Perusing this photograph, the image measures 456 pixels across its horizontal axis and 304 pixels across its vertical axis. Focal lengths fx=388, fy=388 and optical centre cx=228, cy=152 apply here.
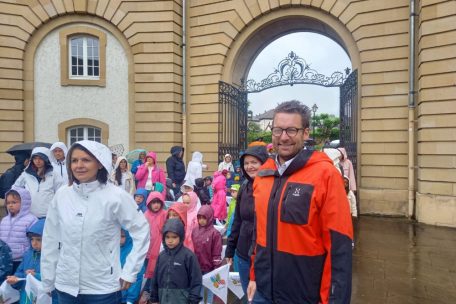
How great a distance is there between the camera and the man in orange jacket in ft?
7.54

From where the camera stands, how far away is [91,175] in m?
2.90

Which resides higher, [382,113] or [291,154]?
[382,113]

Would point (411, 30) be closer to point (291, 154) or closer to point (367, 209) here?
point (367, 209)

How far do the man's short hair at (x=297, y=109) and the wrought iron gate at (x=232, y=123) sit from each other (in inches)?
429

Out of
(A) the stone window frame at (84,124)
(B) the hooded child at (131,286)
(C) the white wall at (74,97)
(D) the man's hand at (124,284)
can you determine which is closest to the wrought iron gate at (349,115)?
(C) the white wall at (74,97)

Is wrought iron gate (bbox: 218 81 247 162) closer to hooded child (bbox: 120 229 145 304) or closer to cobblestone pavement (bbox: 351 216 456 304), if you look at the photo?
cobblestone pavement (bbox: 351 216 456 304)

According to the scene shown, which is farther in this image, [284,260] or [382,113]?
[382,113]

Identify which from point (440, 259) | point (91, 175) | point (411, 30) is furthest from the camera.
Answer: point (411, 30)

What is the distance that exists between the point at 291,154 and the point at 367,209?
9.56m

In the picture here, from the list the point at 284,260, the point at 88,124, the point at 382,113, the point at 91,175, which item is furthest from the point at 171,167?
the point at 284,260

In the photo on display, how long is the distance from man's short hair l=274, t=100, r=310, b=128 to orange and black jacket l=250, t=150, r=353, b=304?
209 mm

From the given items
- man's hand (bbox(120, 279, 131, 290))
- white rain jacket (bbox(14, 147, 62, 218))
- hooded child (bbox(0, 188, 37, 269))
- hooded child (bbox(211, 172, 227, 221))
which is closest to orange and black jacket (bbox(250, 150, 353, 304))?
man's hand (bbox(120, 279, 131, 290))

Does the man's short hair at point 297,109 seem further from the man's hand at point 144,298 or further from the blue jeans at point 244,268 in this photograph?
the man's hand at point 144,298

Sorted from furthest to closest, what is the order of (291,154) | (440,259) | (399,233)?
(399,233) → (440,259) → (291,154)
